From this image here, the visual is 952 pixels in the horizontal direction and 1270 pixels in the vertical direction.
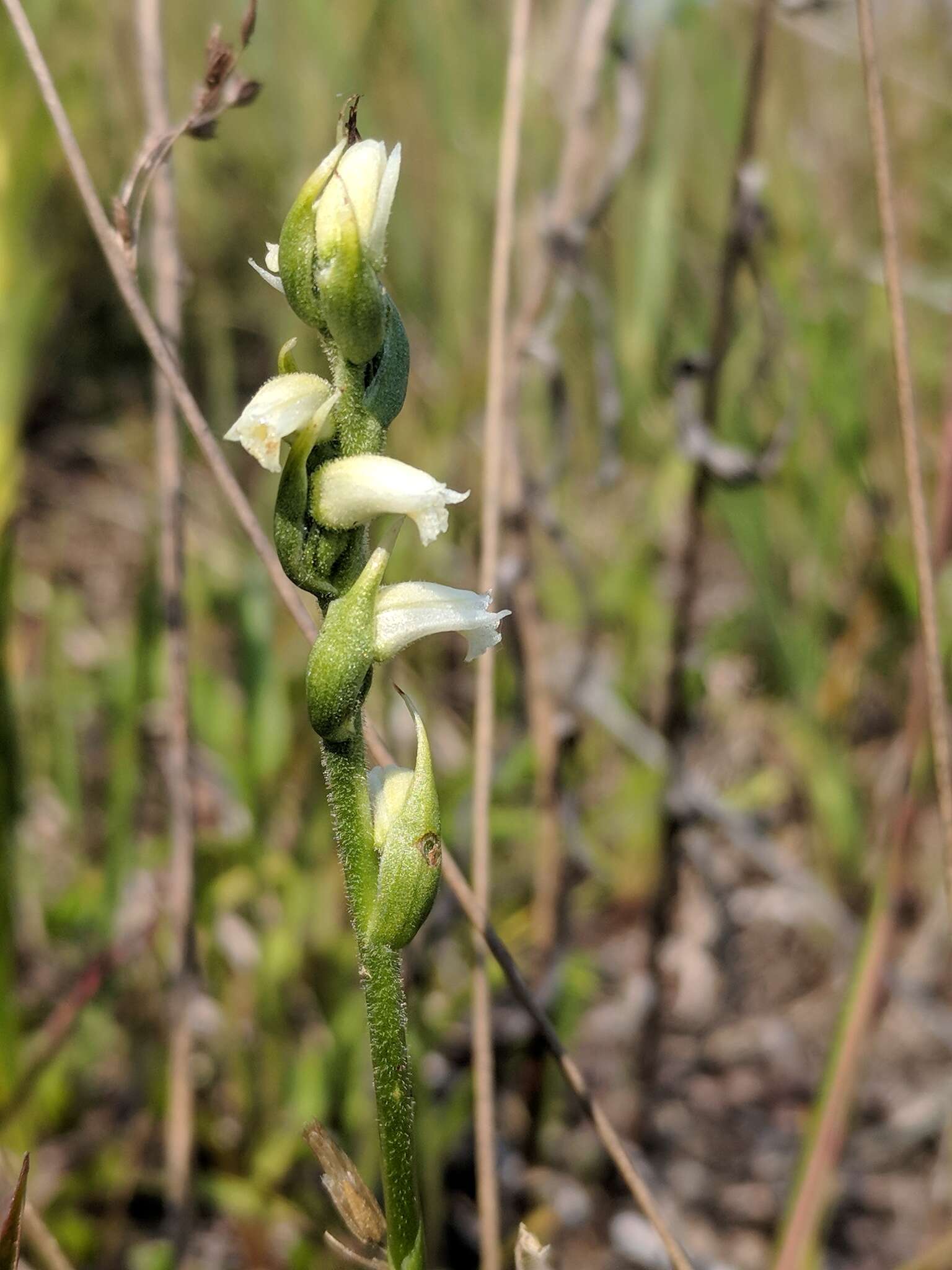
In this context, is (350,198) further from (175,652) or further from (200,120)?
(175,652)

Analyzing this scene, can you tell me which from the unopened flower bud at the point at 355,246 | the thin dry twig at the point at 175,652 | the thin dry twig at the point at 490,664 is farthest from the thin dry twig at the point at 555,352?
the unopened flower bud at the point at 355,246

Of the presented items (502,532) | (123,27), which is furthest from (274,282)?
(123,27)

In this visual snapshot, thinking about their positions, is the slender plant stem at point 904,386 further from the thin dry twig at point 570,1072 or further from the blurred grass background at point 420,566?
the blurred grass background at point 420,566

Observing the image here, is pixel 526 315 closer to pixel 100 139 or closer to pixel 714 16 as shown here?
pixel 714 16

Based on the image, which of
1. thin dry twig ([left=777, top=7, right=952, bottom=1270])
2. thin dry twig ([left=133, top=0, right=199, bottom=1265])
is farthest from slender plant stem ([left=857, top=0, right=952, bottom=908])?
thin dry twig ([left=133, top=0, right=199, bottom=1265])

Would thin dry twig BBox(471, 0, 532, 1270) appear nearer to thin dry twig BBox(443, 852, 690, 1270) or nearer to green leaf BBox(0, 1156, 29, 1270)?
thin dry twig BBox(443, 852, 690, 1270)
